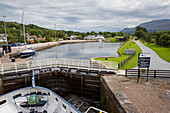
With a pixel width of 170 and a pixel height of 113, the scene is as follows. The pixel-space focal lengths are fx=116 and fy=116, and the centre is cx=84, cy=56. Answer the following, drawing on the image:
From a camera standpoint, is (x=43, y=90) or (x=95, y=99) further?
(x=95, y=99)

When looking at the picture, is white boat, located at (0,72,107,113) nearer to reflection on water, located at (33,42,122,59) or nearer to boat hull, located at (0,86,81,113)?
boat hull, located at (0,86,81,113)

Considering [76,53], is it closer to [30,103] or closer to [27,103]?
[27,103]

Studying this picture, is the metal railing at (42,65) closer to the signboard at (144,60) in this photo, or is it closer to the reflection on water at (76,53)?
the signboard at (144,60)

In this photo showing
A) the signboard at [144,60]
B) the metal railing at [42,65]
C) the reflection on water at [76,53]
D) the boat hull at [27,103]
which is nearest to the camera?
the boat hull at [27,103]

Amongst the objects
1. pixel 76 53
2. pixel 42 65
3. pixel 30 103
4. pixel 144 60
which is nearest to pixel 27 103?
pixel 30 103

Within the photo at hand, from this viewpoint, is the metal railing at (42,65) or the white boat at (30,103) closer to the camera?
the white boat at (30,103)

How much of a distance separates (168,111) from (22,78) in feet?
53.0

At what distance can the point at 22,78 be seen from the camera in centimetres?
1559

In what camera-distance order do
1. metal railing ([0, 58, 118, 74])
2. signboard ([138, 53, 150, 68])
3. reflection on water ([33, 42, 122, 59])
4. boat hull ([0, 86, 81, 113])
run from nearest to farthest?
boat hull ([0, 86, 81, 113]) → signboard ([138, 53, 150, 68]) → metal railing ([0, 58, 118, 74]) → reflection on water ([33, 42, 122, 59])

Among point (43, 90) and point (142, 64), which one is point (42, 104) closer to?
point (43, 90)

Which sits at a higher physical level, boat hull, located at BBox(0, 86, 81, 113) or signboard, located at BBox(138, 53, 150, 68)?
signboard, located at BBox(138, 53, 150, 68)

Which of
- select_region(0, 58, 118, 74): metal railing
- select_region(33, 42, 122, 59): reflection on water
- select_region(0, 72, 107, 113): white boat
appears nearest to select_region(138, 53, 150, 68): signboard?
select_region(0, 58, 118, 74): metal railing

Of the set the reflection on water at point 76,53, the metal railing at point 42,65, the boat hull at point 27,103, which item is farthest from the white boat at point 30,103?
the reflection on water at point 76,53

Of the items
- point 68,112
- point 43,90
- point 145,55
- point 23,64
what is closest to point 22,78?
point 23,64
